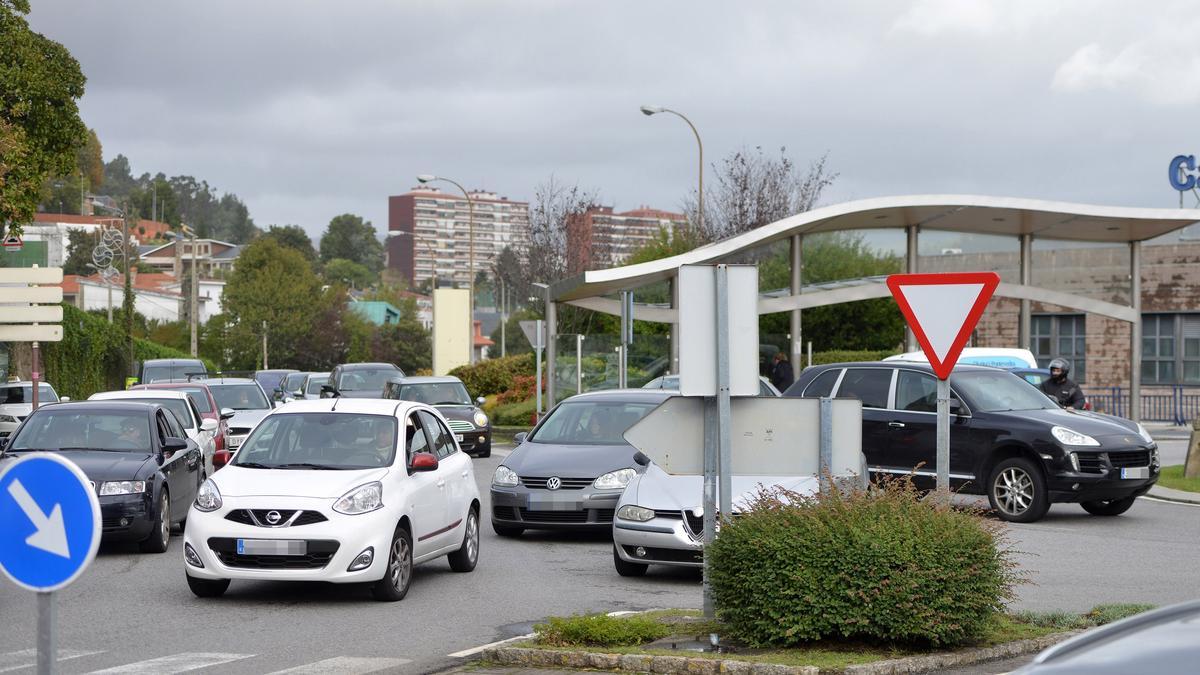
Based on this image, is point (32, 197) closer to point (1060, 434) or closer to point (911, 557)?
point (1060, 434)

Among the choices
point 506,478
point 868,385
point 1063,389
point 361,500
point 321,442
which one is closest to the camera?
point 361,500

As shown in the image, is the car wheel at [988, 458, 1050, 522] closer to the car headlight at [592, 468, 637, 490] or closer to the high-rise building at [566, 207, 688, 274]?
the car headlight at [592, 468, 637, 490]

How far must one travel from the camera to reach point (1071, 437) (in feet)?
57.5

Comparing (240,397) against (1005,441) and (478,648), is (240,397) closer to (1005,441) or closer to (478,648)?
(1005,441)

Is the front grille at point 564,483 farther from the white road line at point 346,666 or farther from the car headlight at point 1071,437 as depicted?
the white road line at point 346,666

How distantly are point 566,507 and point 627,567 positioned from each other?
99.6 inches

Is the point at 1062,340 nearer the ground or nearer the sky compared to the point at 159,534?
nearer the sky

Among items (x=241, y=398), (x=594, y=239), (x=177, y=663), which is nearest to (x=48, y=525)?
(x=177, y=663)

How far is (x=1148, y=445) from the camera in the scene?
1777 centimetres

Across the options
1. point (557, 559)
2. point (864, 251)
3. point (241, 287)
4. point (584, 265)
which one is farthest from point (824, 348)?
point (241, 287)

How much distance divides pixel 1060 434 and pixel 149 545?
10.2 m

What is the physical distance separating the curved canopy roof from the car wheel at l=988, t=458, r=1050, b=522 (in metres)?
16.3

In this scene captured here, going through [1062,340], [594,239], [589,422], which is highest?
[594,239]

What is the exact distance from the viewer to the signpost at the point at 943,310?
10031 millimetres
